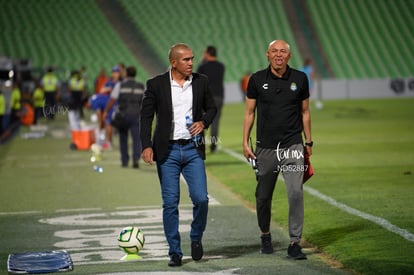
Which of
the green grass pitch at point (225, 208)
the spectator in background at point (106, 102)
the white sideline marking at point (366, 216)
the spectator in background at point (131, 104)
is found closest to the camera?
the green grass pitch at point (225, 208)

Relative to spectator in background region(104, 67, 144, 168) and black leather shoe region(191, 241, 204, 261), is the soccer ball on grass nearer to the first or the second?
black leather shoe region(191, 241, 204, 261)

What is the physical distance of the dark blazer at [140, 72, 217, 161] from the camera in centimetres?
910

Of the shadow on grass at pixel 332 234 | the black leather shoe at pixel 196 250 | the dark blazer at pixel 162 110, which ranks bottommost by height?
the shadow on grass at pixel 332 234

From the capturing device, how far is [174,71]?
9.13m

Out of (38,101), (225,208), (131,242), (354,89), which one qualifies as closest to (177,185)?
(131,242)

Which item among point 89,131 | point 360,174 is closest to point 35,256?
point 360,174

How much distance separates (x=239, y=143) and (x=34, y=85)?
66.9 ft

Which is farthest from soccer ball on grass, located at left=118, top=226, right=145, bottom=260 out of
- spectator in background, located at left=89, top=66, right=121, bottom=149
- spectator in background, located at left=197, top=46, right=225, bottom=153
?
spectator in background, located at left=89, top=66, right=121, bottom=149

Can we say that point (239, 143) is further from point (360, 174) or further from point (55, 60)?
point (55, 60)

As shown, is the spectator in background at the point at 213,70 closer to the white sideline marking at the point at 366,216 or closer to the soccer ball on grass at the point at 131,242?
the white sideline marking at the point at 366,216

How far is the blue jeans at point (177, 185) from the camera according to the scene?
9078 millimetres

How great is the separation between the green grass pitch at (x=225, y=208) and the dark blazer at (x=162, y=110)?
3.63 ft

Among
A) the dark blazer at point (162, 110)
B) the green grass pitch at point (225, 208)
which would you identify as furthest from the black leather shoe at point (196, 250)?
the dark blazer at point (162, 110)

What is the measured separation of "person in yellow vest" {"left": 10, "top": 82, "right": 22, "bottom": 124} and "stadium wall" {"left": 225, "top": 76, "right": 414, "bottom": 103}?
597 inches
